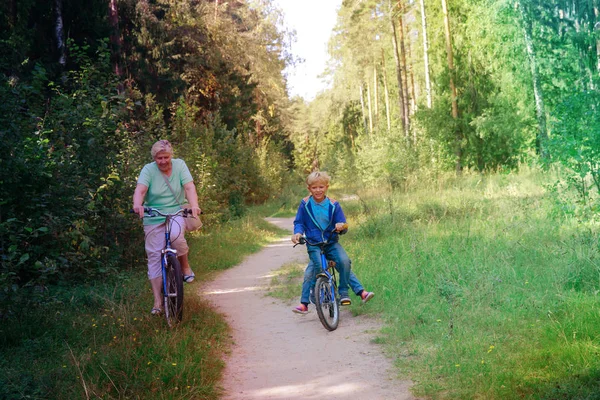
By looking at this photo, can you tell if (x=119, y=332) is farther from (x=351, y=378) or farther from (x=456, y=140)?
(x=456, y=140)

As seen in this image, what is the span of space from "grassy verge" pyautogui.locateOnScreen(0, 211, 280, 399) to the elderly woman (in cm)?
53

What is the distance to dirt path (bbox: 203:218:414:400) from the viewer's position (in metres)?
4.98

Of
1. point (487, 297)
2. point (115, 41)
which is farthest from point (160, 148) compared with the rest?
point (115, 41)

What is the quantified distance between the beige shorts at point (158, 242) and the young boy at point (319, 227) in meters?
1.42

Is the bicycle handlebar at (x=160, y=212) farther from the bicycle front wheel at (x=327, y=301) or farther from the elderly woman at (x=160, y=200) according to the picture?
the bicycle front wheel at (x=327, y=301)

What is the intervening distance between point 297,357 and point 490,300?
241 cm

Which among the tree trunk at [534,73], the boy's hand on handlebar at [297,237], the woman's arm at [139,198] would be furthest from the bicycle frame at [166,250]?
the tree trunk at [534,73]

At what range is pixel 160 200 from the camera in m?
7.11

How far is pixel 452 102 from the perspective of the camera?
89.2ft

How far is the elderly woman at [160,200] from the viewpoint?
6992mm

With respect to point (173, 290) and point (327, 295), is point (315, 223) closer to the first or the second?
point (327, 295)

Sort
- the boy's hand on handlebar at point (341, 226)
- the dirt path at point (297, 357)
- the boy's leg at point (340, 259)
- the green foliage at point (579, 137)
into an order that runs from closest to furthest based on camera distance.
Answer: the dirt path at point (297, 357)
the boy's hand on handlebar at point (341, 226)
the boy's leg at point (340, 259)
the green foliage at point (579, 137)

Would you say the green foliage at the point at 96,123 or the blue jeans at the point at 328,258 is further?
the blue jeans at the point at 328,258

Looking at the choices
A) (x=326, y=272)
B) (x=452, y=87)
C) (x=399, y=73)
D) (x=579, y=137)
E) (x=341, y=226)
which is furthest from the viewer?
(x=399, y=73)
